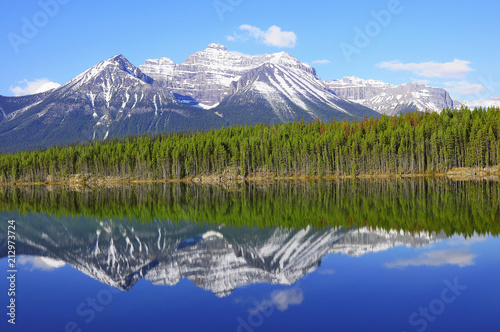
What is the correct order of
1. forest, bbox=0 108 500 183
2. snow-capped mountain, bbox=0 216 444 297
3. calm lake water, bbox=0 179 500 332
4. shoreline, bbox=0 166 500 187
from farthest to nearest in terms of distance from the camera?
forest, bbox=0 108 500 183 → shoreline, bbox=0 166 500 187 → snow-capped mountain, bbox=0 216 444 297 → calm lake water, bbox=0 179 500 332

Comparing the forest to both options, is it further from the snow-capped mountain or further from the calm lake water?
the snow-capped mountain

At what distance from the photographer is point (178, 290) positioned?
2077 cm

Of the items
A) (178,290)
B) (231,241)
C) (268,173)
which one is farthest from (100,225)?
(268,173)

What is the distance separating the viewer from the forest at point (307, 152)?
4958 inches

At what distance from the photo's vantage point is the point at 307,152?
145250mm

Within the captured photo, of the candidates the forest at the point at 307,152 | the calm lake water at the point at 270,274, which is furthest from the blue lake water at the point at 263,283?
the forest at the point at 307,152

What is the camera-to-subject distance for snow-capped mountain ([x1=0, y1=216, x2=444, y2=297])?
23203mm

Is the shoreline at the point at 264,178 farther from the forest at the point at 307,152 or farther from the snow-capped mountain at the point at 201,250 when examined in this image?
the snow-capped mountain at the point at 201,250

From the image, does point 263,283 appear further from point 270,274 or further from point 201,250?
point 201,250

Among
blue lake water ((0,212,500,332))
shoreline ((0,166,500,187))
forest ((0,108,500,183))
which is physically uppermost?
forest ((0,108,500,183))

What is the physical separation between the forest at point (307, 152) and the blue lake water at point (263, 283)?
350 ft

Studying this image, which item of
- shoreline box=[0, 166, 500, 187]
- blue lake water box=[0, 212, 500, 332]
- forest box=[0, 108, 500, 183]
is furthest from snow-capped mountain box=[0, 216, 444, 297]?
forest box=[0, 108, 500, 183]

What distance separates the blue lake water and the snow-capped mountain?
9 cm

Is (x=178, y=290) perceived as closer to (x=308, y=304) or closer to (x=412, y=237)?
(x=308, y=304)
